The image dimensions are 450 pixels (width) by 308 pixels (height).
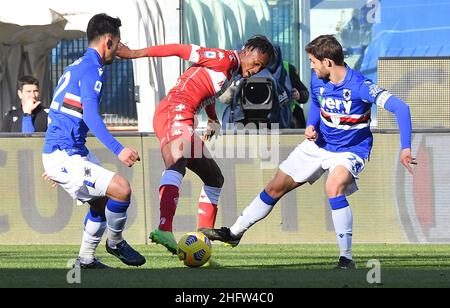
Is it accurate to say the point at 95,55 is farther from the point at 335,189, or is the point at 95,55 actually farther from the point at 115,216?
the point at 335,189

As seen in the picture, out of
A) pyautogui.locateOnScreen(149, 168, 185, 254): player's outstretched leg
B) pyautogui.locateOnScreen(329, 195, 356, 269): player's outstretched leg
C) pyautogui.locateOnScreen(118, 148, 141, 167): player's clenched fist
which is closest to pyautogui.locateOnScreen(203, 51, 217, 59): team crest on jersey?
pyautogui.locateOnScreen(149, 168, 185, 254): player's outstretched leg

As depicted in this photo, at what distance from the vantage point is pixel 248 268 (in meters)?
11.5

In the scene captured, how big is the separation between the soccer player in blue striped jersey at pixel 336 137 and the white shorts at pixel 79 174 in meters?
1.72

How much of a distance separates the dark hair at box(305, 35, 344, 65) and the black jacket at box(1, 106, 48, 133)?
5.71m

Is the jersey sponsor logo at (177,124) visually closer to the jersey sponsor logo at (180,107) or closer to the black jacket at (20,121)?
the jersey sponsor logo at (180,107)

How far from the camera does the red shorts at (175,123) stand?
12.5 meters

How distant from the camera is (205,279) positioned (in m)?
9.91

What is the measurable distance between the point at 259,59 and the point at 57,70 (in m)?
10.8

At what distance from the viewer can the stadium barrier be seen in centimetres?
1555

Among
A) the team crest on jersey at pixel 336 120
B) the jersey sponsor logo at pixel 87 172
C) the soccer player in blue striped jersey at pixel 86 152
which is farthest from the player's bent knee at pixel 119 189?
the team crest on jersey at pixel 336 120

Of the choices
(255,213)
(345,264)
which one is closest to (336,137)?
(255,213)

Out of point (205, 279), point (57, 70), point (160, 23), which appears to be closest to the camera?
→ point (205, 279)

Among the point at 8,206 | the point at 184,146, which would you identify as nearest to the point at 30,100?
the point at 8,206
